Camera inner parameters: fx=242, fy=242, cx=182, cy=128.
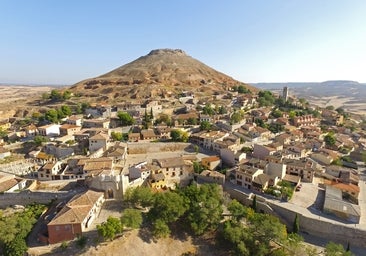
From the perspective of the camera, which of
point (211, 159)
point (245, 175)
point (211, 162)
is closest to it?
point (245, 175)

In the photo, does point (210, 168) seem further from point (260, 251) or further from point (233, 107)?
point (233, 107)

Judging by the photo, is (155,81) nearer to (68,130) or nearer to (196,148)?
(68,130)

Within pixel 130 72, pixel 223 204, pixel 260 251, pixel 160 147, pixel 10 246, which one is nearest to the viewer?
pixel 10 246

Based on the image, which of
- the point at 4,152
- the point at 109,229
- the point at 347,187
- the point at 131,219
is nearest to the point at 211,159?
the point at 131,219

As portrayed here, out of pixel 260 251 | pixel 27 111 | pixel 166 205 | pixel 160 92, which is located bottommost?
pixel 260 251

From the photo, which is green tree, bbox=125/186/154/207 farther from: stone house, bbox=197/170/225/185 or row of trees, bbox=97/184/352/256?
stone house, bbox=197/170/225/185

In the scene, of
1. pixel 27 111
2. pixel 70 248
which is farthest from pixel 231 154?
pixel 27 111
